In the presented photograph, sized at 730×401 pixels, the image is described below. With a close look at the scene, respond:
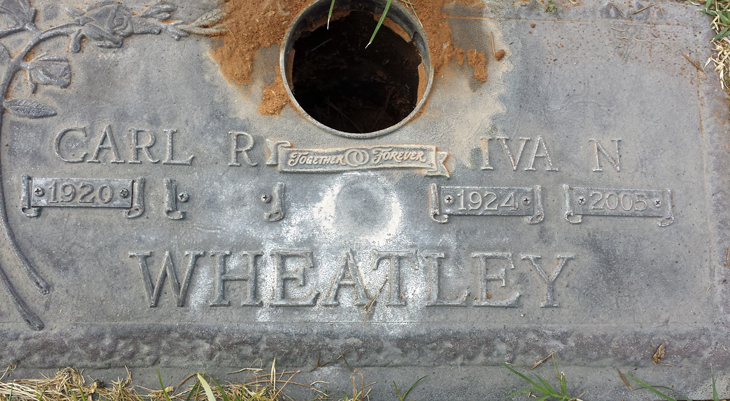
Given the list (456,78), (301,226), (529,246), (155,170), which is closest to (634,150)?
(529,246)

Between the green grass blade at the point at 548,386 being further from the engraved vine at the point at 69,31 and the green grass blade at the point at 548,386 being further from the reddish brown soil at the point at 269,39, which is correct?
the engraved vine at the point at 69,31

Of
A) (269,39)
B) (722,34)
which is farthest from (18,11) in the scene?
(722,34)

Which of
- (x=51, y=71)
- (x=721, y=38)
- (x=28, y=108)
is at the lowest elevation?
(x=28, y=108)

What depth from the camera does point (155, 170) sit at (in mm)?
2346

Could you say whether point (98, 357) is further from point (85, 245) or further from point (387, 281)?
point (387, 281)

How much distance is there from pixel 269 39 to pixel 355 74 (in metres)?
1.36

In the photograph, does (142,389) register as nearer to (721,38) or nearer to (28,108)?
(28,108)

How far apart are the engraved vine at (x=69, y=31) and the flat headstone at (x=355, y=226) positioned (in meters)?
0.02

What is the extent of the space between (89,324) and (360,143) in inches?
64.4

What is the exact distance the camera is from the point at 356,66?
3.64m

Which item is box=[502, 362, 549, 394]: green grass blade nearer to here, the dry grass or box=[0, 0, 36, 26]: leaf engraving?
the dry grass

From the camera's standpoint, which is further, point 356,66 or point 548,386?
point 356,66

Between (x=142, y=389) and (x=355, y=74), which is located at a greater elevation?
(x=355, y=74)

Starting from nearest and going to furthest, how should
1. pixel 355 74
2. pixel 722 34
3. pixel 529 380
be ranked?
pixel 529 380 < pixel 722 34 < pixel 355 74
